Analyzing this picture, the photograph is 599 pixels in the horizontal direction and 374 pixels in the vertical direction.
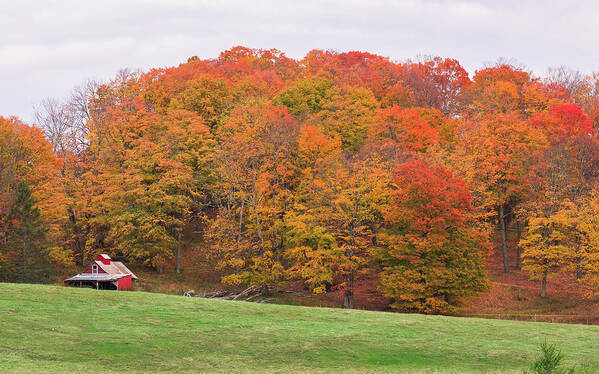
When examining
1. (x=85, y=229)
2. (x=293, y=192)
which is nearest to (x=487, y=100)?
(x=293, y=192)

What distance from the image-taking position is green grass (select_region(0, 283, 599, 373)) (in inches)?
960

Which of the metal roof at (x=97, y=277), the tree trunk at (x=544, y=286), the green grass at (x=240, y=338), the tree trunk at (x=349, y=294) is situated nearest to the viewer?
the green grass at (x=240, y=338)

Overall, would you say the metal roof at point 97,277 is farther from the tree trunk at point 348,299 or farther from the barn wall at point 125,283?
the tree trunk at point 348,299

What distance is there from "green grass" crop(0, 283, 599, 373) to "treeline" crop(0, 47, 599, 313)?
16.1 m

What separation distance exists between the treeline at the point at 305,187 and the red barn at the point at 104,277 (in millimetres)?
3439

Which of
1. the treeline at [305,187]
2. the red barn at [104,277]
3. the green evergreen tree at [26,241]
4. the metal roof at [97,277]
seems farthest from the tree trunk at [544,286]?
the green evergreen tree at [26,241]

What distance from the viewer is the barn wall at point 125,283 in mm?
57031

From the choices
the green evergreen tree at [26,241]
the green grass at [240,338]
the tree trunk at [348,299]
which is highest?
the green evergreen tree at [26,241]

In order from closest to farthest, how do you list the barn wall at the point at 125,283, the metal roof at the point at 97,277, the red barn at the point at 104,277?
1. the metal roof at the point at 97,277
2. the red barn at the point at 104,277
3. the barn wall at the point at 125,283

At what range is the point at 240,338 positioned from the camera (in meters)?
28.6

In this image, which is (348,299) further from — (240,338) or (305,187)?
(240,338)

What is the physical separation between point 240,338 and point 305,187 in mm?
32250

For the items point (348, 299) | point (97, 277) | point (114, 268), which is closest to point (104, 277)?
point (97, 277)

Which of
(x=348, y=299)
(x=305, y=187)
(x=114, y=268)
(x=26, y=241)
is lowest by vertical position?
(x=348, y=299)
